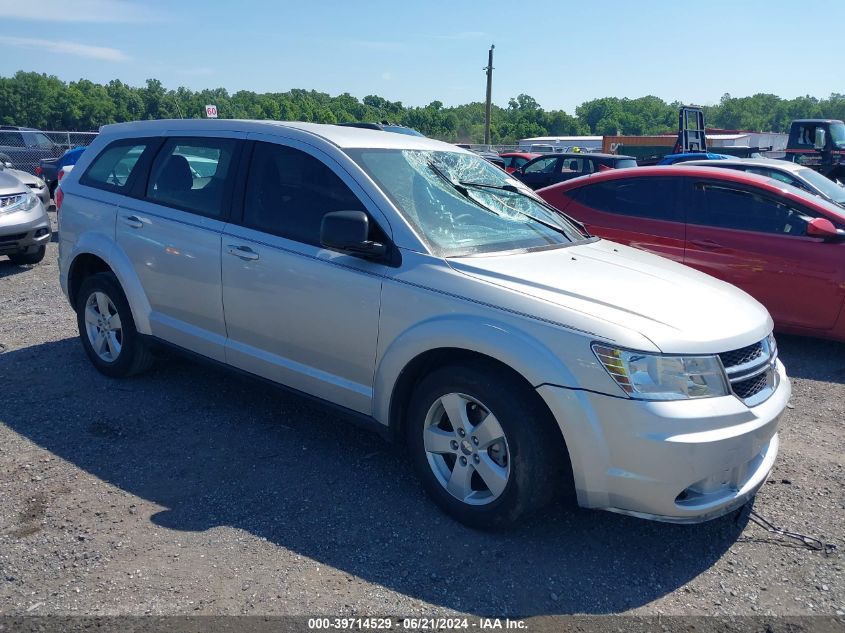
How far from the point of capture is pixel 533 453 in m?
3.14

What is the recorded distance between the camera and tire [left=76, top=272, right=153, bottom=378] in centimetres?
504

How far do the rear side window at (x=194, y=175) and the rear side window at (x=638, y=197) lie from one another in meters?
4.24

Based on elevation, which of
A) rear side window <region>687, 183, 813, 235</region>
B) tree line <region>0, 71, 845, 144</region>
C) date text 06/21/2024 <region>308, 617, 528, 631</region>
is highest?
tree line <region>0, 71, 845, 144</region>

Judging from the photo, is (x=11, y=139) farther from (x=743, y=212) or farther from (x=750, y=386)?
(x=750, y=386)

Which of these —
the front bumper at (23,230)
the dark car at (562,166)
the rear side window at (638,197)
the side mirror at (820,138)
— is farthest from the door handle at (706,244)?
the side mirror at (820,138)

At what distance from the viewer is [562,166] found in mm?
19531

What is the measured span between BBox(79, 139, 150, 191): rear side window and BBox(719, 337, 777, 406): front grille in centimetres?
405

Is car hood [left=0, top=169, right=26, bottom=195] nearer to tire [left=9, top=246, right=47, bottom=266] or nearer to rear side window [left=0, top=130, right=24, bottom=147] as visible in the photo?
tire [left=9, top=246, right=47, bottom=266]

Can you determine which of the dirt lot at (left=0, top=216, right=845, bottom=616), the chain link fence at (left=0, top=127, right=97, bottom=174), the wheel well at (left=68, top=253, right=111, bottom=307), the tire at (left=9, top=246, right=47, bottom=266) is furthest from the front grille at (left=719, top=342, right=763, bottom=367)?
the chain link fence at (left=0, top=127, right=97, bottom=174)

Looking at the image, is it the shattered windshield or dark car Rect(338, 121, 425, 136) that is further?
dark car Rect(338, 121, 425, 136)

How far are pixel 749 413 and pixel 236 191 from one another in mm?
3048

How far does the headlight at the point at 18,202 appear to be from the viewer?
8.91 metres

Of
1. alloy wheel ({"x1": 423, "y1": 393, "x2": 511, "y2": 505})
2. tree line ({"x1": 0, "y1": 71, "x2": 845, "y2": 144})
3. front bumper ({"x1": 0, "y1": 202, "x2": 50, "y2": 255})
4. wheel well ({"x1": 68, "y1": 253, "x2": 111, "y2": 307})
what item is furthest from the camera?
tree line ({"x1": 0, "y1": 71, "x2": 845, "y2": 144})

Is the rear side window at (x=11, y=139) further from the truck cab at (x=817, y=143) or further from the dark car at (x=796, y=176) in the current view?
the truck cab at (x=817, y=143)
